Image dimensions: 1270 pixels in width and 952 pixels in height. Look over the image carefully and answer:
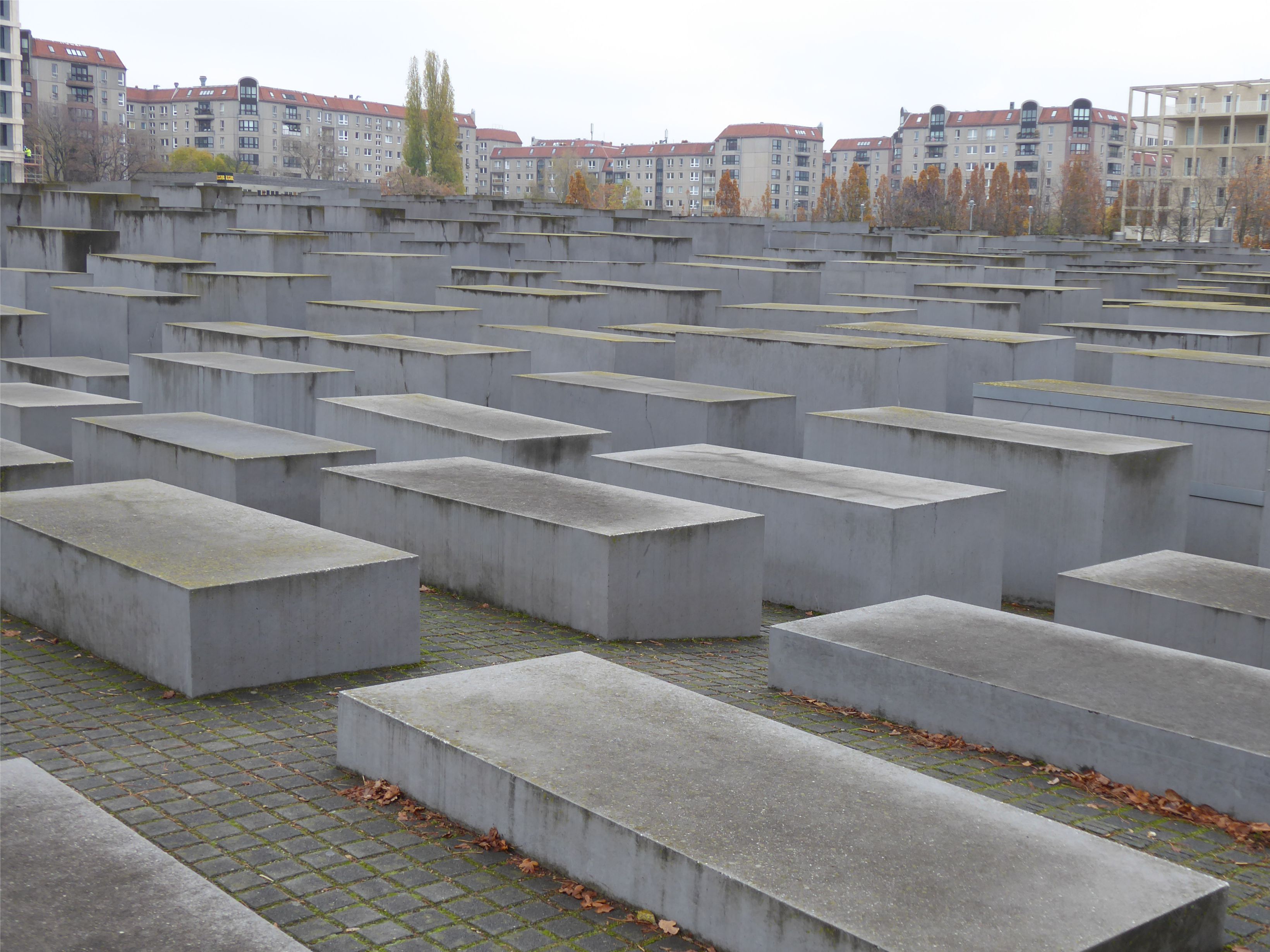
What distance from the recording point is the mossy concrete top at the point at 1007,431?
11148 millimetres

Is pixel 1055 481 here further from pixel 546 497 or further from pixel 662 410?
pixel 546 497

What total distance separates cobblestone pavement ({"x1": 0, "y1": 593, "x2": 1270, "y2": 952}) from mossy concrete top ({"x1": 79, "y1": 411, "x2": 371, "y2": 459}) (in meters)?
2.97

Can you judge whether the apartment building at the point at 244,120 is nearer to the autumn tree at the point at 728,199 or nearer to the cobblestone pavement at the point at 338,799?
the autumn tree at the point at 728,199

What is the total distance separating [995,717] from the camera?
669cm

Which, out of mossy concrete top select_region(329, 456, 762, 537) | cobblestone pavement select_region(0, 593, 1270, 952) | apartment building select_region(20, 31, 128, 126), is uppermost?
apartment building select_region(20, 31, 128, 126)

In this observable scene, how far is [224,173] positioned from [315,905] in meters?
51.9

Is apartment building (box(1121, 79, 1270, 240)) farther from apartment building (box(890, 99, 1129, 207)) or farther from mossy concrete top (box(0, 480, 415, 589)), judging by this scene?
mossy concrete top (box(0, 480, 415, 589))

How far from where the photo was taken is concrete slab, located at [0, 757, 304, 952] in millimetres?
3812

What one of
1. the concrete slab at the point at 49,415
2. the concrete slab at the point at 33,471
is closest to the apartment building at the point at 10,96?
the concrete slab at the point at 49,415

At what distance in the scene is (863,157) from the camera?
18825 centimetres

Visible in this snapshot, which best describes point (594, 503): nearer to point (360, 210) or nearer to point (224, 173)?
point (360, 210)

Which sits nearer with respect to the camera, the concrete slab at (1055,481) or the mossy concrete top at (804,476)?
the mossy concrete top at (804,476)

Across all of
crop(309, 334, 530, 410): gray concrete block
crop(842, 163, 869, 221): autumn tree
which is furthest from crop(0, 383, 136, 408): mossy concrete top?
crop(842, 163, 869, 221): autumn tree

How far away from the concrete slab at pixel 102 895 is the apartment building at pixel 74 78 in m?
138
